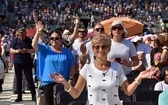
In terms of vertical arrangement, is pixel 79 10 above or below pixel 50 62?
above

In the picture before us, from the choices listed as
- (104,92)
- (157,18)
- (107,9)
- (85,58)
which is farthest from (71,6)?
(104,92)

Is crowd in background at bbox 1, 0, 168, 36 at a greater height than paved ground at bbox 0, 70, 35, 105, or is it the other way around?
crowd in background at bbox 1, 0, 168, 36

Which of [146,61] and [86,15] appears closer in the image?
[146,61]

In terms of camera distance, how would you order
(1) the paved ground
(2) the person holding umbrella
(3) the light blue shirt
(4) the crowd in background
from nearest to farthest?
(2) the person holding umbrella → (3) the light blue shirt → (1) the paved ground → (4) the crowd in background

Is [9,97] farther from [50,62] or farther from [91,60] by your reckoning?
[50,62]

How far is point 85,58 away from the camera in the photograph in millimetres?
7688

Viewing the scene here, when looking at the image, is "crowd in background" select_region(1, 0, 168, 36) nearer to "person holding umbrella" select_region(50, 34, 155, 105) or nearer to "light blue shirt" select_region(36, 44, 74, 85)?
"light blue shirt" select_region(36, 44, 74, 85)

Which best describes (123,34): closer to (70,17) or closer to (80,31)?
(80,31)

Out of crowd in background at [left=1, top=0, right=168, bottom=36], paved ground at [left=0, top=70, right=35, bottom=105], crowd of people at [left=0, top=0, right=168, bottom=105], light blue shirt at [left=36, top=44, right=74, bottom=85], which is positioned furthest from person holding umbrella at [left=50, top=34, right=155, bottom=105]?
crowd in background at [left=1, top=0, right=168, bottom=36]

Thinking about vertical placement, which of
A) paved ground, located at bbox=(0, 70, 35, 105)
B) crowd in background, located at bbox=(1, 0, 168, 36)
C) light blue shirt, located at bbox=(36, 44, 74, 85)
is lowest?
paved ground, located at bbox=(0, 70, 35, 105)

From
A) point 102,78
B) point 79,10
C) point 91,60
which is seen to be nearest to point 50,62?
point 91,60

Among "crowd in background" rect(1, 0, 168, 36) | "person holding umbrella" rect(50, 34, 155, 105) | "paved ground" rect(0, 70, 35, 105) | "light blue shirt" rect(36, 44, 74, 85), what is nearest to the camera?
"person holding umbrella" rect(50, 34, 155, 105)

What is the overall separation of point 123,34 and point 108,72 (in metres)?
2.34

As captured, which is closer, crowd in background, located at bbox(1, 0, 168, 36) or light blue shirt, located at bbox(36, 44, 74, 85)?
light blue shirt, located at bbox(36, 44, 74, 85)
